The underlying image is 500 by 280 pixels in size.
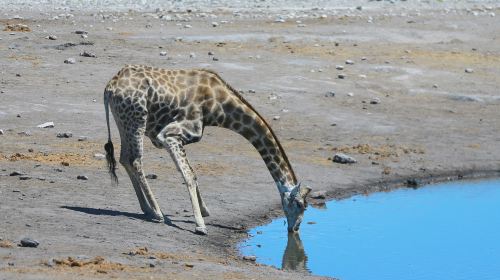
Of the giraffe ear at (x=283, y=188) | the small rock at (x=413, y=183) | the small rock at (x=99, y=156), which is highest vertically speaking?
the giraffe ear at (x=283, y=188)

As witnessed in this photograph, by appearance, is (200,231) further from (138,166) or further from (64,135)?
(64,135)

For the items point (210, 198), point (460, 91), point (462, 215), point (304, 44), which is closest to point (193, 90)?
point (210, 198)

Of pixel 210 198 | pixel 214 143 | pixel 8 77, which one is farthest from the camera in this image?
pixel 8 77

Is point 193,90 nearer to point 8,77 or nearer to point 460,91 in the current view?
point 8,77

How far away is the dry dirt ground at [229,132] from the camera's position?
1619 centimetres

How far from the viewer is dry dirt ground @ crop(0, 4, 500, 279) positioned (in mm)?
16188

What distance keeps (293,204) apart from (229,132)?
6608mm

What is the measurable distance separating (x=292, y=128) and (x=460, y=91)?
19.2ft

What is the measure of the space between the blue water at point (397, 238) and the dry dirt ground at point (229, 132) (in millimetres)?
578

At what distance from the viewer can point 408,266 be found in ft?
56.7

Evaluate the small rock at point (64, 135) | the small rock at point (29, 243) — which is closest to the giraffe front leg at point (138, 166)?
the small rock at point (29, 243)

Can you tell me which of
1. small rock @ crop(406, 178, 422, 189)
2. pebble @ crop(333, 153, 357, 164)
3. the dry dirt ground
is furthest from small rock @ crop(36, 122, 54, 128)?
small rock @ crop(406, 178, 422, 189)

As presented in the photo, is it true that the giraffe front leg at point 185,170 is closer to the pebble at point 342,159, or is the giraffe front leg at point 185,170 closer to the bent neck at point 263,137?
the bent neck at point 263,137

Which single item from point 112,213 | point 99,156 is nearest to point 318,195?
point 99,156
